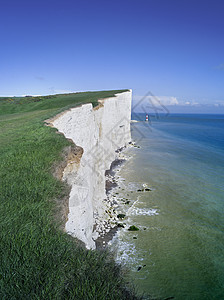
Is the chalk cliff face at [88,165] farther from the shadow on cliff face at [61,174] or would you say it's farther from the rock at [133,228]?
the rock at [133,228]

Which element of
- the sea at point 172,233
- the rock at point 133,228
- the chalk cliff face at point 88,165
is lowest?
the sea at point 172,233

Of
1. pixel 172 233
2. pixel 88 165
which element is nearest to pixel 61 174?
pixel 88 165

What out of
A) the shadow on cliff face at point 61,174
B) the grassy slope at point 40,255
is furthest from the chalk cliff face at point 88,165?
the grassy slope at point 40,255

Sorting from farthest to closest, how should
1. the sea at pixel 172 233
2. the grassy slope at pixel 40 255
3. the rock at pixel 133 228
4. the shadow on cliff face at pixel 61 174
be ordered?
the rock at pixel 133 228, the sea at pixel 172 233, the shadow on cliff face at pixel 61 174, the grassy slope at pixel 40 255

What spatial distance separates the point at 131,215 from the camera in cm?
1202

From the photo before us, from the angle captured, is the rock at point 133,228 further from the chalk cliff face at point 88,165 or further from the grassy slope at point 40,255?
the grassy slope at point 40,255

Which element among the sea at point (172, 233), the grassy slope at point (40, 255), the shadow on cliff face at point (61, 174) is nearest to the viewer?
the grassy slope at point (40, 255)

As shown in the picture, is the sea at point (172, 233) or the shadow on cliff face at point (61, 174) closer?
the shadow on cliff face at point (61, 174)

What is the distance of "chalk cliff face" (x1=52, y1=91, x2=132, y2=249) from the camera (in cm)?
754

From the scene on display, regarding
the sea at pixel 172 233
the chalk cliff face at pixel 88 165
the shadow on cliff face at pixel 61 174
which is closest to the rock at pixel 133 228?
the sea at pixel 172 233

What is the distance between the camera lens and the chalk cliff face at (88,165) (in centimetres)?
754

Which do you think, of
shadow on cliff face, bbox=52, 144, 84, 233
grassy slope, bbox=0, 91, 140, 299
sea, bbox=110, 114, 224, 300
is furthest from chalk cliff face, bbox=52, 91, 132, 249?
sea, bbox=110, 114, 224, 300

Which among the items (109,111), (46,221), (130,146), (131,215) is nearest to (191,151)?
(130,146)

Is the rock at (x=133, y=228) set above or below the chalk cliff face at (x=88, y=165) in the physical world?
below
